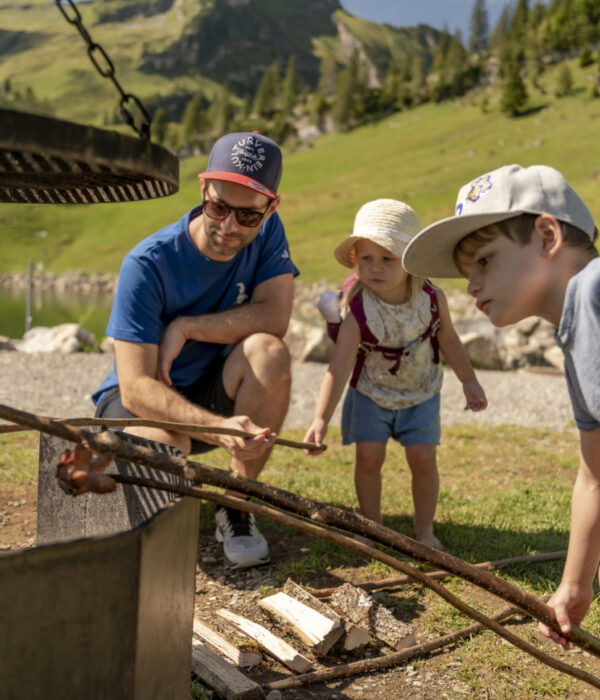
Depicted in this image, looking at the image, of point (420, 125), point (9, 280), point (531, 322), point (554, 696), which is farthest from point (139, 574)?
point (420, 125)

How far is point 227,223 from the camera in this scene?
2953 millimetres

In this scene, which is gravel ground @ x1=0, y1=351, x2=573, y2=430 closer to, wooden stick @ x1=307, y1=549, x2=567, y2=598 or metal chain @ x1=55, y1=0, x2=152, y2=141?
wooden stick @ x1=307, y1=549, x2=567, y2=598

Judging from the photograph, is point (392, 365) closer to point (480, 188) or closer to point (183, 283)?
point (183, 283)

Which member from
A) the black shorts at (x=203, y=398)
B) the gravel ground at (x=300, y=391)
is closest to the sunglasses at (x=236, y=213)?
the black shorts at (x=203, y=398)

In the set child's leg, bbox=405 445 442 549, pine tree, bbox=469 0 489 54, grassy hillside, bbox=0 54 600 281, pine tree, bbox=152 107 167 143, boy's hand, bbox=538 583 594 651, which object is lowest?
child's leg, bbox=405 445 442 549

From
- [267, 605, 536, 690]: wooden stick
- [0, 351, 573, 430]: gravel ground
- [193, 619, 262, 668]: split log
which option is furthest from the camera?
[0, 351, 573, 430]: gravel ground

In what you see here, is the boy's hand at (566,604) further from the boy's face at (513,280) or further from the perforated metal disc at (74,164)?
the perforated metal disc at (74,164)

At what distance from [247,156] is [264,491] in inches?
68.9

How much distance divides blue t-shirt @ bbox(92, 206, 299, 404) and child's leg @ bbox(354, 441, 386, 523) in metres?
Answer: 0.83

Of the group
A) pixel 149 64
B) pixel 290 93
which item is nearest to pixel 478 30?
pixel 290 93

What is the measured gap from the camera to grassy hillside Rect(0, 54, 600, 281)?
43.1m

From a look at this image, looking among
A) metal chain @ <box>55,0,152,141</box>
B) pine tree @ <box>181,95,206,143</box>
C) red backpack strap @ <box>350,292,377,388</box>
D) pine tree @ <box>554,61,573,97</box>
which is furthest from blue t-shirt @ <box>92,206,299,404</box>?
pine tree @ <box>181,95,206,143</box>

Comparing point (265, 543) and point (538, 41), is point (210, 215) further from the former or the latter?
point (538, 41)

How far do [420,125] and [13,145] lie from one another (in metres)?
73.2
